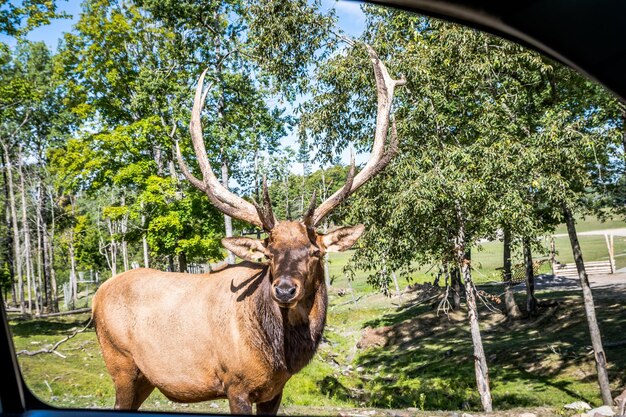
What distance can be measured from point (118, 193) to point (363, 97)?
19.5 ft

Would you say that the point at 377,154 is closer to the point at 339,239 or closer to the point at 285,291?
the point at 339,239

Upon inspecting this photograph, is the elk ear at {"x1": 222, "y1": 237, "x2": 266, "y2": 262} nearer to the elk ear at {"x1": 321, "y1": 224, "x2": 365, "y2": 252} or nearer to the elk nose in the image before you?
the elk ear at {"x1": 321, "y1": 224, "x2": 365, "y2": 252}

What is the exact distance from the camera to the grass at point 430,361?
746 centimetres

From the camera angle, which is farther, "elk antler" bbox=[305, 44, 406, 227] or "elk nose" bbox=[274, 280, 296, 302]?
"elk antler" bbox=[305, 44, 406, 227]

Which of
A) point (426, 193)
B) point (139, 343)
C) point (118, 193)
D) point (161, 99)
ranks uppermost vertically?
point (161, 99)

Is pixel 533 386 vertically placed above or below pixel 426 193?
below

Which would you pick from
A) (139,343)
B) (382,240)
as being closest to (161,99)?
(382,240)

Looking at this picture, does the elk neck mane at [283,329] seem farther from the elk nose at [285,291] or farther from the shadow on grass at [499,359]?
the shadow on grass at [499,359]

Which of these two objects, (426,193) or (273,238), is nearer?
(273,238)

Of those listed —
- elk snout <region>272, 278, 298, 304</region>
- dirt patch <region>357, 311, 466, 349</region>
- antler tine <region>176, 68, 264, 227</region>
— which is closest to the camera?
elk snout <region>272, 278, 298, 304</region>

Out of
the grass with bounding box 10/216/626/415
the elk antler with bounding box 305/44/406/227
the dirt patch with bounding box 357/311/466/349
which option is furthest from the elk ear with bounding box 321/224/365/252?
the dirt patch with bounding box 357/311/466/349

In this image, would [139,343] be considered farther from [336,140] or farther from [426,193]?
[336,140]

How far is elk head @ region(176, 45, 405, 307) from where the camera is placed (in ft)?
10.8

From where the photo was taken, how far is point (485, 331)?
18859 mm
